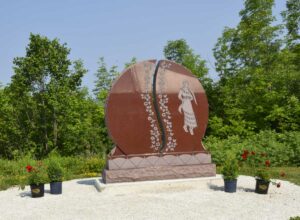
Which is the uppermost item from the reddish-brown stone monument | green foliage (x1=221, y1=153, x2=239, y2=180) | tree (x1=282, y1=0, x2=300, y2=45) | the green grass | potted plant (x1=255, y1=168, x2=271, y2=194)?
tree (x1=282, y1=0, x2=300, y2=45)

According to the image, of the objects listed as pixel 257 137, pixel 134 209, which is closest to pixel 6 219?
pixel 134 209

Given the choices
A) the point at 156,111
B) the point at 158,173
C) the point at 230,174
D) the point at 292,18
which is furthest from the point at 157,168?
the point at 292,18

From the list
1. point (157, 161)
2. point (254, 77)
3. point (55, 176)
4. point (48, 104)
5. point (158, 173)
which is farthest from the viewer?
point (254, 77)

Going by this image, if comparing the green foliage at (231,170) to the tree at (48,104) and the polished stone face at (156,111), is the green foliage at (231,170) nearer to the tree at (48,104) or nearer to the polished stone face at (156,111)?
the polished stone face at (156,111)

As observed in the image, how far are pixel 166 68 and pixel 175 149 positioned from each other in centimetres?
226

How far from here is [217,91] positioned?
80.2ft

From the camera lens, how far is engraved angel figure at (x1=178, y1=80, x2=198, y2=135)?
1048 cm

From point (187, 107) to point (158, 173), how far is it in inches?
80.4

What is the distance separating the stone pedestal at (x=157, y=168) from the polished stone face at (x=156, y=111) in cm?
20

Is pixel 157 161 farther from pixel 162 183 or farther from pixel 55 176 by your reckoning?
pixel 55 176

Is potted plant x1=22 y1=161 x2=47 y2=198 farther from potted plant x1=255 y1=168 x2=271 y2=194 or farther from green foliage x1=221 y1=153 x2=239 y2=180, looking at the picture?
potted plant x1=255 y1=168 x2=271 y2=194

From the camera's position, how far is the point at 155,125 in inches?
402

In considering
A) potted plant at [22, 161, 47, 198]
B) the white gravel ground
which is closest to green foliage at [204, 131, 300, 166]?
the white gravel ground

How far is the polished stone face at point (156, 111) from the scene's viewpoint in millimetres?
9977
